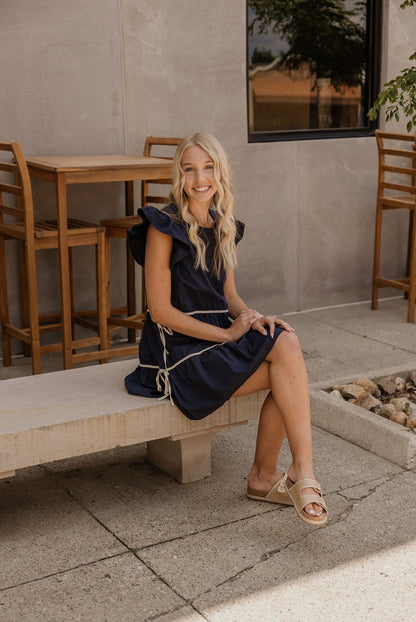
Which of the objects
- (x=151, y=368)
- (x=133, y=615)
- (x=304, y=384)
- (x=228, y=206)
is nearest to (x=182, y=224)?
(x=228, y=206)

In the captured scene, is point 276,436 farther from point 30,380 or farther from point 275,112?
point 275,112

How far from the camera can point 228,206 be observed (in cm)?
299

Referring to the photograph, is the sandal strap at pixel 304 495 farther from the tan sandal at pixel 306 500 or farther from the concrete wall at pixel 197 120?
the concrete wall at pixel 197 120

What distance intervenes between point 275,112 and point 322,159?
0.47 m

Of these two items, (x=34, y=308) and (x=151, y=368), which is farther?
(x=34, y=308)

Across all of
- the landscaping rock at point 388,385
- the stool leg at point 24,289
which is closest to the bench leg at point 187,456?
the landscaping rock at point 388,385

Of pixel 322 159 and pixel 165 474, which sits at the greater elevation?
pixel 322 159

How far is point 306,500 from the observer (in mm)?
2635

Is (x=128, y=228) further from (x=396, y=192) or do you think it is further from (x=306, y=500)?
(x=396, y=192)

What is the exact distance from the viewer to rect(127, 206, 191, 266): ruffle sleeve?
9.24 feet

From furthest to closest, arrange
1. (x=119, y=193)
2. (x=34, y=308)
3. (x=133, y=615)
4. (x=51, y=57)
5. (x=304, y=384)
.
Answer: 1. (x=119, y=193)
2. (x=51, y=57)
3. (x=34, y=308)
4. (x=304, y=384)
5. (x=133, y=615)

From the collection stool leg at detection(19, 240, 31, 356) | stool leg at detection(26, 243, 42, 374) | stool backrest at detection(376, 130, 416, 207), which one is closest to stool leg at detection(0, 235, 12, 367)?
stool leg at detection(19, 240, 31, 356)

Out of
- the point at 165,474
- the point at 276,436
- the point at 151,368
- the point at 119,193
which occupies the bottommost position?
the point at 165,474

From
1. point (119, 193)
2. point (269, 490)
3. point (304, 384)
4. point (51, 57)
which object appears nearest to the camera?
point (304, 384)
